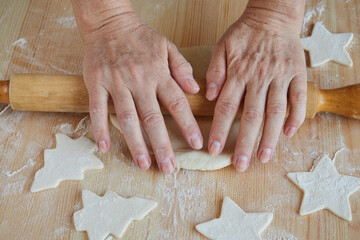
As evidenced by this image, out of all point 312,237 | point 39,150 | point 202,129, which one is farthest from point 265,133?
point 39,150

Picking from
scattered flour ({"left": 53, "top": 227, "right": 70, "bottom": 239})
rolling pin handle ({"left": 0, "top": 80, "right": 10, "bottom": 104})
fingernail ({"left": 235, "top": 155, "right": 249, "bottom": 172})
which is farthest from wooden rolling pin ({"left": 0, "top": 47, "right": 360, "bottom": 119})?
scattered flour ({"left": 53, "top": 227, "right": 70, "bottom": 239})

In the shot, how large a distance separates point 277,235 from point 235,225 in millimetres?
126

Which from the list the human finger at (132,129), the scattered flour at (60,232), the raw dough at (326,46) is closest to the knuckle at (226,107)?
the human finger at (132,129)

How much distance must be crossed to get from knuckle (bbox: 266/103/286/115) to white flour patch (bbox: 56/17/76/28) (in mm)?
970

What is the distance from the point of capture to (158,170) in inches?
51.5

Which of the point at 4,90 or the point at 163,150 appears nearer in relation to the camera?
the point at 163,150

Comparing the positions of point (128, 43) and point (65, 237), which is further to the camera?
point (128, 43)

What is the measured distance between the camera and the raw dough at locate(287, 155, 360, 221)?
1188mm

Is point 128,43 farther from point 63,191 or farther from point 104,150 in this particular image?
point 63,191

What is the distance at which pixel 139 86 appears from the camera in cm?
126

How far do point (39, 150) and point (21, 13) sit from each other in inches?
29.9

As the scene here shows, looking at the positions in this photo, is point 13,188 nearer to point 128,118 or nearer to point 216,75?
point 128,118

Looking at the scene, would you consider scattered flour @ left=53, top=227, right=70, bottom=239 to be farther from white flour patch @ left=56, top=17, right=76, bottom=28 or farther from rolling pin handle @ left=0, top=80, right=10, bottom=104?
white flour patch @ left=56, top=17, right=76, bottom=28

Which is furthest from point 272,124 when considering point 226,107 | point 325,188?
point 325,188
